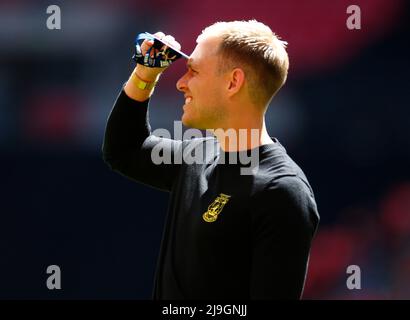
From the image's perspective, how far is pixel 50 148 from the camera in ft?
12.8

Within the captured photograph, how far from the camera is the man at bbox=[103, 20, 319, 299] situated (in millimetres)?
1695

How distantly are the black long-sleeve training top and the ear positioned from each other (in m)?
0.18

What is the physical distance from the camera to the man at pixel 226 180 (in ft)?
5.56

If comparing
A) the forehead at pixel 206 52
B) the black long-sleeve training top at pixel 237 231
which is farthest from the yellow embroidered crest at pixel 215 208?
the forehead at pixel 206 52

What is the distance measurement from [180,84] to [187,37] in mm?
1991

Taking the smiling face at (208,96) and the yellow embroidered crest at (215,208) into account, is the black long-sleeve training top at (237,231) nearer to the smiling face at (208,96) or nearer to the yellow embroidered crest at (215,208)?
the yellow embroidered crest at (215,208)

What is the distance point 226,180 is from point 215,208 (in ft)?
0.31

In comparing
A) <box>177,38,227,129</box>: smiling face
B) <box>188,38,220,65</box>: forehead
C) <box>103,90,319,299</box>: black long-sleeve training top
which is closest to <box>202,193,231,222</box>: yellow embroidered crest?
<box>103,90,319,299</box>: black long-sleeve training top

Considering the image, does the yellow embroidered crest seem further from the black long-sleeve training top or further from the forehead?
the forehead

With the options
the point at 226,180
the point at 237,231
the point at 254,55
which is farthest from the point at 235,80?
the point at 237,231

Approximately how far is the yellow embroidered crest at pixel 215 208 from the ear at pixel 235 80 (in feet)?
1.02

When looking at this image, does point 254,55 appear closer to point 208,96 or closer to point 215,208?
point 208,96
